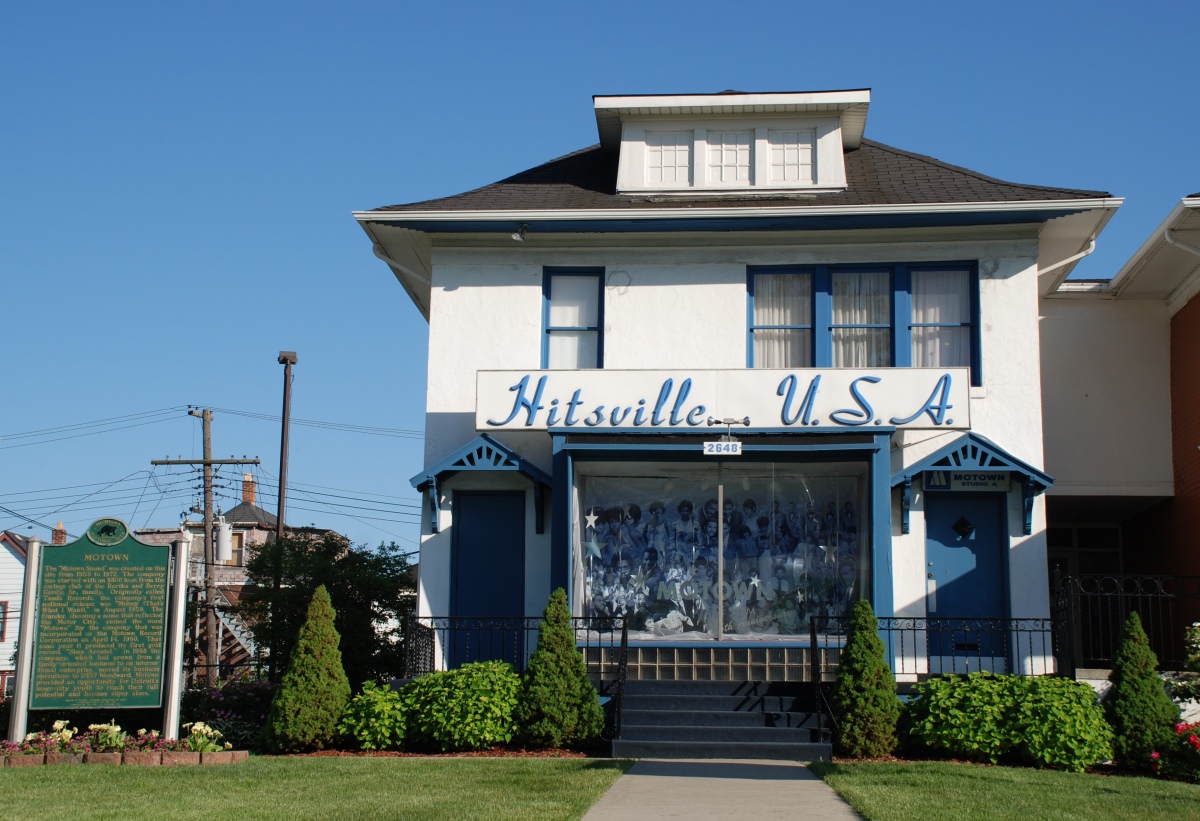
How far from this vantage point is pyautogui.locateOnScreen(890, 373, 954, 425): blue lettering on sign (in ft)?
56.7

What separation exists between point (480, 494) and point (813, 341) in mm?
5138

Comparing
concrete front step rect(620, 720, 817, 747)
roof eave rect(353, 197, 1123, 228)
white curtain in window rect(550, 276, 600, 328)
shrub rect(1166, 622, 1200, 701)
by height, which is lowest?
concrete front step rect(620, 720, 817, 747)

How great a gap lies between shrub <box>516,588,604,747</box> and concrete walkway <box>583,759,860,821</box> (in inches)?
52.8

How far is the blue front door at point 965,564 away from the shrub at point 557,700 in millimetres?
5146

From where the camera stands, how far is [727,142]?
65.3 feet

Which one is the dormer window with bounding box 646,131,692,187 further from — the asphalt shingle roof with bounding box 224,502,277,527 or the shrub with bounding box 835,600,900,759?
the asphalt shingle roof with bounding box 224,502,277,527

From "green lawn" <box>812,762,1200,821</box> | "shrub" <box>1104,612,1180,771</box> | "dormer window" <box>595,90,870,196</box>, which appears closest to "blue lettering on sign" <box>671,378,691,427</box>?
"dormer window" <box>595,90,870,196</box>

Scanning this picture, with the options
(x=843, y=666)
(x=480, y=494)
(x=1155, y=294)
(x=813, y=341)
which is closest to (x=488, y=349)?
(x=480, y=494)

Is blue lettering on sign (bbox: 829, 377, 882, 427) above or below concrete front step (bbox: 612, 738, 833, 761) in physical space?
above

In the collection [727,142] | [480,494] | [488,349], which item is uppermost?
[727,142]

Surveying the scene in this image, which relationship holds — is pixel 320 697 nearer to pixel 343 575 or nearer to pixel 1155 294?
pixel 343 575

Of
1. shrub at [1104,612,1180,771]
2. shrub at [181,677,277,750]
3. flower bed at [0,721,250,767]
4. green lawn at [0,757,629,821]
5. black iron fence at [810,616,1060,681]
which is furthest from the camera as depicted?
black iron fence at [810,616,1060,681]

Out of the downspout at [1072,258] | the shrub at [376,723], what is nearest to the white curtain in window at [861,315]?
the downspout at [1072,258]

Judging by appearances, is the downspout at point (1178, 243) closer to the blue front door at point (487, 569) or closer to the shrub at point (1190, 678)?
the shrub at point (1190, 678)
